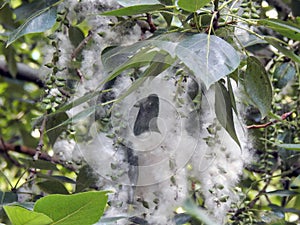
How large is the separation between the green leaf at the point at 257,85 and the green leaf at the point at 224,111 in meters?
0.08

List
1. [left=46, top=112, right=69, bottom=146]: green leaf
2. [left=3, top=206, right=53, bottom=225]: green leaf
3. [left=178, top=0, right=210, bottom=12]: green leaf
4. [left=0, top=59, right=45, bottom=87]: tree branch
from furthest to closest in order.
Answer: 1. [left=0, top=59, right=45, bottom=87]: tree branch
2. [left=46, top=112, right=69, bottom=146]: green leaf
3. [left=178, top=0, right=210, bottom=12]: green leaf
4. [left=3, top=206, right=53, bottom=225]: green leaf

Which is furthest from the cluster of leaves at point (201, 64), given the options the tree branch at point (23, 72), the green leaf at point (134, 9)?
the tree branch at point (23, 72)

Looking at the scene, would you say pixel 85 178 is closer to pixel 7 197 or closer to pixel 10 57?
pixel 7 197

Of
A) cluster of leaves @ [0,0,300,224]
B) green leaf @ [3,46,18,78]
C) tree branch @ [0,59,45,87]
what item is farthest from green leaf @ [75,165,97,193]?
tree branch @ [0,59,45,87]

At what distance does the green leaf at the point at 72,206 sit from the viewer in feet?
2.49

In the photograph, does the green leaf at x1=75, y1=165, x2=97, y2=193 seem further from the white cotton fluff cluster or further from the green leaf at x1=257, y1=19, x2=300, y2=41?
the green leaf at x1=257, y1=19, x2=300, y2=41

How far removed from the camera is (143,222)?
3.68 ft

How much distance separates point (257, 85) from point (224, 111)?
116 millimetres

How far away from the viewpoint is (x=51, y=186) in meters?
1.27

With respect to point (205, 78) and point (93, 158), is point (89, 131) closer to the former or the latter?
point (93, 158)

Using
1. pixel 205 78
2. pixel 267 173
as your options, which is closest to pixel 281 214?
pixel 267 173

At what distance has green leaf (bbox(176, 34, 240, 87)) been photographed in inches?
31.3

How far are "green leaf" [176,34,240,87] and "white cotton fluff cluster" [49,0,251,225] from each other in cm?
12

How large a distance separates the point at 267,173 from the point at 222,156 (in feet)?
1.04
